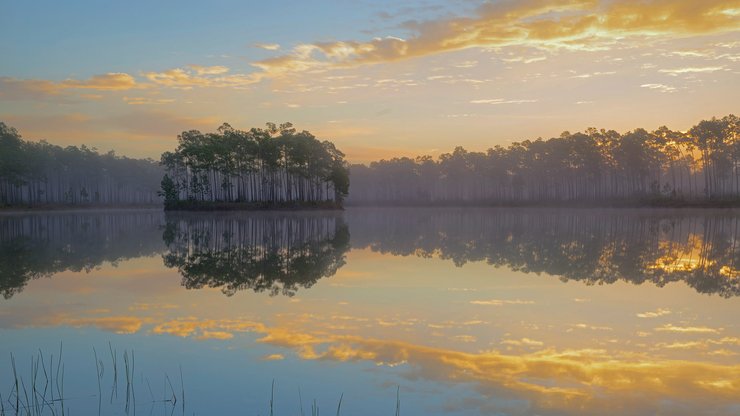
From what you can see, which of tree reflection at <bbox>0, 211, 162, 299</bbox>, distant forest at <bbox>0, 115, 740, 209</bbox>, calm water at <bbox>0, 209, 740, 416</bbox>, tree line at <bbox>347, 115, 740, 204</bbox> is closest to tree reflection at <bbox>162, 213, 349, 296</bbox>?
calm water at <bbox>0, 209, 740, 416</bbox>

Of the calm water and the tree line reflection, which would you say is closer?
the calm water

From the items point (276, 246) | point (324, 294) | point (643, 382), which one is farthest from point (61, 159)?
point (643, 382)

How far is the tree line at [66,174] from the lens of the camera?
97.9 meters

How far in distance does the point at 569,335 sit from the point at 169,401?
6.57 meters

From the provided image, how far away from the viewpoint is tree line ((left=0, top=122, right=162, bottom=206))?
9788 centimetres

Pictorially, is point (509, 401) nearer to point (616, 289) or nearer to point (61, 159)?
point (616, 289)

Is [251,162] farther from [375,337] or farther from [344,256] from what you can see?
[375,337]

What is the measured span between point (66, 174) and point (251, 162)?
233 feet

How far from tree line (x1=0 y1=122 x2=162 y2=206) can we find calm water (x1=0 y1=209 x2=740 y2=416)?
92.0 metres

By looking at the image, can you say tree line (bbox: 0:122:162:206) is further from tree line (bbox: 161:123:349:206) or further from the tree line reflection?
the tree line reflection

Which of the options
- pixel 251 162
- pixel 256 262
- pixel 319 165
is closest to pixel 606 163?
pixel 319 165

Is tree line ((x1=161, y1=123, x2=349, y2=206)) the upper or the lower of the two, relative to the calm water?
upper

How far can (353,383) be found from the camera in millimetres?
7414

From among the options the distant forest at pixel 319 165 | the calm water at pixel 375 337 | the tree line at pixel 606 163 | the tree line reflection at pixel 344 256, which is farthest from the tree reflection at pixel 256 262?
the tree line at pixel 606 163
